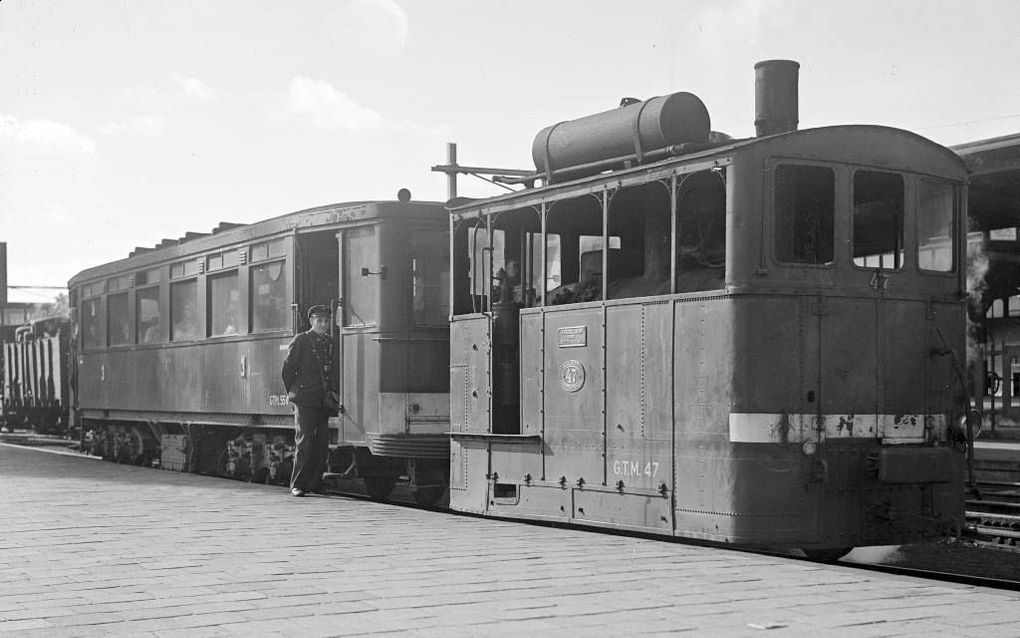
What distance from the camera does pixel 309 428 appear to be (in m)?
12.1

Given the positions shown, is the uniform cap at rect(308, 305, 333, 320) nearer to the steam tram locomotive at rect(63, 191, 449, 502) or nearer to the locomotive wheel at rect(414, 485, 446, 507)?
the steam tram locomotive at rect(63, 191, 449, 502)

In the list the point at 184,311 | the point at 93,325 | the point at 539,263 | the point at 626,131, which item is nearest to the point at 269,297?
the point at 184,311

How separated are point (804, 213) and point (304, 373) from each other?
5.52 metres

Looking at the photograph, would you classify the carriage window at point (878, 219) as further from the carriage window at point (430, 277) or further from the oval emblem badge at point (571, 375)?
the carriage window at point (430, 277)

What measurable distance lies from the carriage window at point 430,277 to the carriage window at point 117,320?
7756mm

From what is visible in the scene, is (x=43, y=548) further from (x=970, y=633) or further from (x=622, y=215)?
(x=970, y=633)

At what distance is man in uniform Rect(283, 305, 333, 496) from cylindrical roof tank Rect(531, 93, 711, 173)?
3.23m

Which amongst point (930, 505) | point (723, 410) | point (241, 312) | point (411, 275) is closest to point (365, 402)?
point (411, 275)

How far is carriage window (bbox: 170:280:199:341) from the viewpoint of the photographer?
52.3 feet

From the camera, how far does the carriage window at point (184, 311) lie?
15.9 metres

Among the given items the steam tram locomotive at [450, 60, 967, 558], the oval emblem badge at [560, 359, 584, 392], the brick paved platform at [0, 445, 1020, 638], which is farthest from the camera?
the oval emblem badge at [560, 359, 584, 392]

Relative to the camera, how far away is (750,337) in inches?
326

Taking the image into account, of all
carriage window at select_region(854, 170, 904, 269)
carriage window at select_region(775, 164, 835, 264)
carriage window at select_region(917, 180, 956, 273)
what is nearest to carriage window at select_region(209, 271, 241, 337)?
carriage window at select_region(775, 164, 835, 264)

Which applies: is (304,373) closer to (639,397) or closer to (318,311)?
(318,311)
